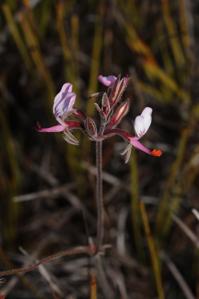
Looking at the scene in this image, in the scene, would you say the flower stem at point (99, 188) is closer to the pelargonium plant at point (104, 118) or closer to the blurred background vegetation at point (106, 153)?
the pelargonium plant at point (104, 118)

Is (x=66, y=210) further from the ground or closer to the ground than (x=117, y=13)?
closer to the ground

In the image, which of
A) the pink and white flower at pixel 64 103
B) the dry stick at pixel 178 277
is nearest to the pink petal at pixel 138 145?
the pink and white flower at pixel 64 103

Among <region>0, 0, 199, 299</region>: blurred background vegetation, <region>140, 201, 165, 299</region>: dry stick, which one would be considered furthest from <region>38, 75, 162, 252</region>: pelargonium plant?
<region>0, 0, 199, 299</region>: blurred background vegetation

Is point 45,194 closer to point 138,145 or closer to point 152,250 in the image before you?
point 152,250

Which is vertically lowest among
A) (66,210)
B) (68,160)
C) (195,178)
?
(195,178)

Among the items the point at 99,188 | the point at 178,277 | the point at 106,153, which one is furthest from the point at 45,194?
the point at 99,188

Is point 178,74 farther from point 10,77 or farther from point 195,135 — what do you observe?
point 10,77

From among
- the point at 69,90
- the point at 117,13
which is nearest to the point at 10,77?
the point at 117,13
